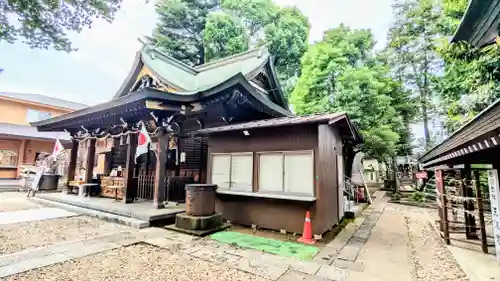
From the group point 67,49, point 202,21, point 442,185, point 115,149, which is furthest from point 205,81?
point 202,21

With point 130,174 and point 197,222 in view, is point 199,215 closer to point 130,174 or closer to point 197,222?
point 197,222

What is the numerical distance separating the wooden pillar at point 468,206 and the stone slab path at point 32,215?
387 inches

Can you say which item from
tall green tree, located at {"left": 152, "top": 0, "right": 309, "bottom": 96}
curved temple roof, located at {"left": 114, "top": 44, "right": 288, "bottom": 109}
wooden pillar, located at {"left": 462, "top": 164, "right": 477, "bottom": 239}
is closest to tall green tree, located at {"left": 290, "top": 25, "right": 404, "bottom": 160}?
curved temple roof, located at {"left": 114, "top": 44, "right": 288, "bottom": 109}

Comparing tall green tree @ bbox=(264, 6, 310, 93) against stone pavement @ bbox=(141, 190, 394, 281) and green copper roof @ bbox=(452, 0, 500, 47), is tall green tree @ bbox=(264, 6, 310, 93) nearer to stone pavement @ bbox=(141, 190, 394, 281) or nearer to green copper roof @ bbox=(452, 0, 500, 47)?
green copper roof @ bbox=(452, 0, 500, 47)

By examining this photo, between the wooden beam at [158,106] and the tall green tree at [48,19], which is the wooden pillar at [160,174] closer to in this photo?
the wooden beam at [158,106]

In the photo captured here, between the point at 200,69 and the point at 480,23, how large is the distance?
11639 mm

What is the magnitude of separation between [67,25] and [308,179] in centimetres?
602

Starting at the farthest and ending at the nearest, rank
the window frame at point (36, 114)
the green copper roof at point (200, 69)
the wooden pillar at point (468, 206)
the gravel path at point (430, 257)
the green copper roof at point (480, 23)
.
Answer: the window frame at point (36, 114) → the green copper roof at point (200, 69) → the wooden pillar at point (468, 206) → the gravel path at point (430, 257) → the green copper roof at point (480, 23)

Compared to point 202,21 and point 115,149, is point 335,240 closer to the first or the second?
point 115,149

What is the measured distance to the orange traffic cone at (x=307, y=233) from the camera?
16.1 ft

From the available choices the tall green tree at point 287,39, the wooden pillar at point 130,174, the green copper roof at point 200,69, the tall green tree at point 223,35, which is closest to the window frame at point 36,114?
the tall green tree at point 223,35

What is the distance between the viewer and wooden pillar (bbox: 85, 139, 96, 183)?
9.00 meters

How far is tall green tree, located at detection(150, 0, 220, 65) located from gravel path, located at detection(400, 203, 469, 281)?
58.0ft

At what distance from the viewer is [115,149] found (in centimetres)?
1086
